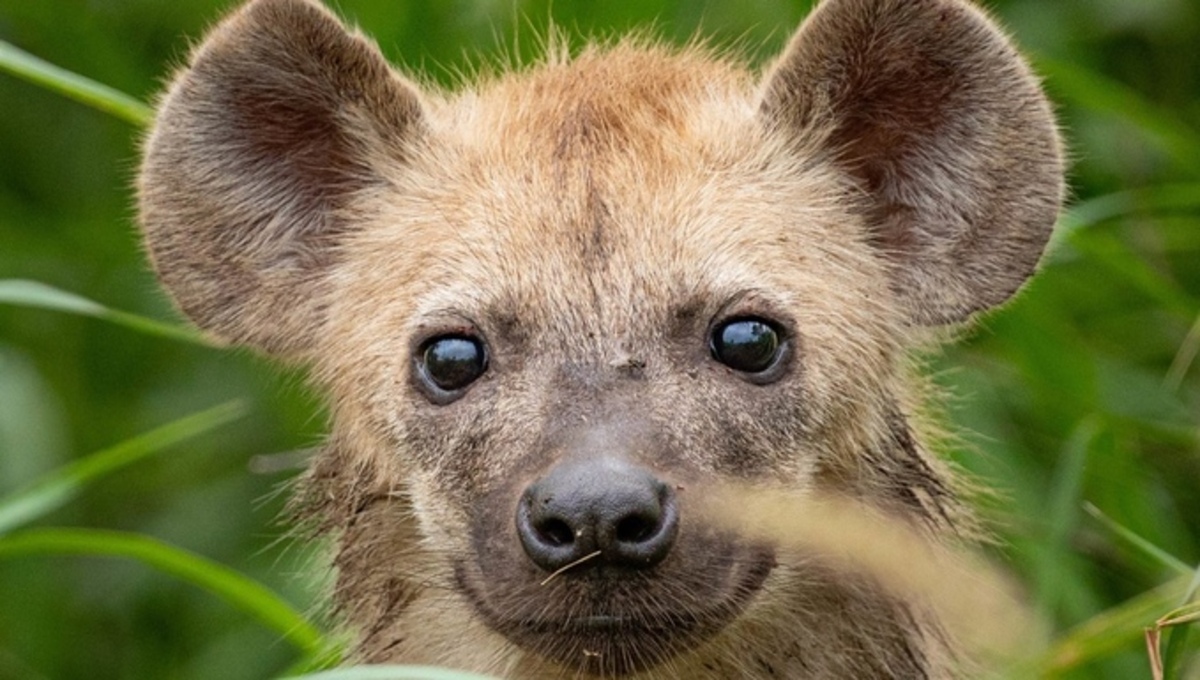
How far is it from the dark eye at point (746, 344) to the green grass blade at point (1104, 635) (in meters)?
0.94

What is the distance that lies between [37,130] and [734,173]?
377 centimetres

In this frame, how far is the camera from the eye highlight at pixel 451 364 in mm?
3887

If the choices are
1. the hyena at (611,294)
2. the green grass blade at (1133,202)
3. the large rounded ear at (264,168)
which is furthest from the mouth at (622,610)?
the green grass blade at (1133,202)

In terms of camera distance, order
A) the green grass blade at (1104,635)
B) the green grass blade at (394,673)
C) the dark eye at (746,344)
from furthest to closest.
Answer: the green grass blade at (1104,635)
the dark eye at (746,344)
the green grass blade at (394,673)

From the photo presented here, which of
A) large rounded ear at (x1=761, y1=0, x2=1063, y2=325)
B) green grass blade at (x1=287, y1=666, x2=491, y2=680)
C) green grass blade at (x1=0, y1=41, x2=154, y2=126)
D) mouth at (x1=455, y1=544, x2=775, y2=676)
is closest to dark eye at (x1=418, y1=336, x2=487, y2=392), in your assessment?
mouth at (x1=455, y1=544, x2=775, y2=676)

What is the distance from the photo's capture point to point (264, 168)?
4.54 meters

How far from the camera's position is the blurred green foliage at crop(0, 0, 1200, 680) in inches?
216

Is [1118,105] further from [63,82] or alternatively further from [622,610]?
[63,82]

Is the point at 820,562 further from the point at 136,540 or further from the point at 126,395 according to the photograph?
the point at 126,395

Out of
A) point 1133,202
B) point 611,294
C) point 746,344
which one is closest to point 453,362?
point 611,294

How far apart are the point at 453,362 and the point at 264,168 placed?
0.89m

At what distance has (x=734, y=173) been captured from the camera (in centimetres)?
415

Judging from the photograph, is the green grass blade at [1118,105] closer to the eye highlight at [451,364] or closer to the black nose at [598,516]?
the eye highlight at [451,364]

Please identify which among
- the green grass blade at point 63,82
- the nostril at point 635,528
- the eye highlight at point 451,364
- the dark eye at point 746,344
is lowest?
the nostril at point 635,528
